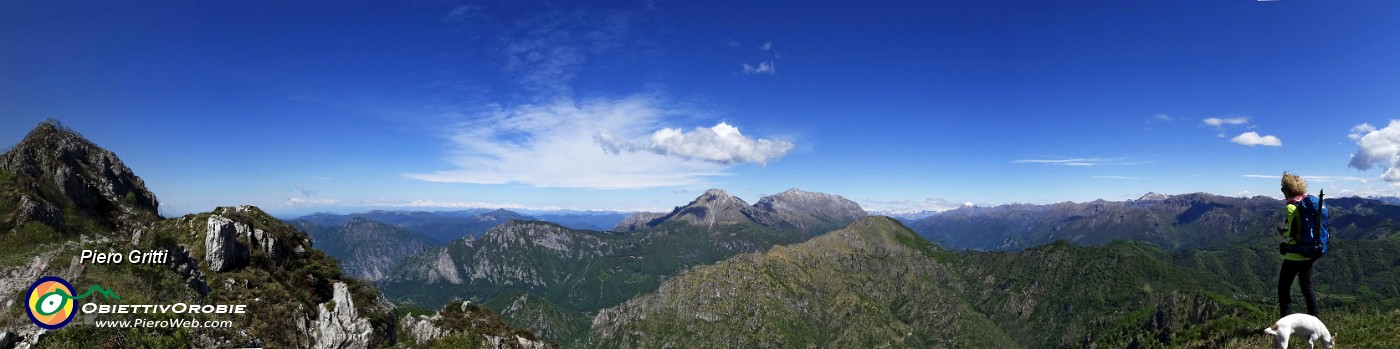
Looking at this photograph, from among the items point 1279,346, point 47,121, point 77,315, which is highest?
point 47,121

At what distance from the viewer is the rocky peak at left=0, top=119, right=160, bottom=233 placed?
57.2 metres

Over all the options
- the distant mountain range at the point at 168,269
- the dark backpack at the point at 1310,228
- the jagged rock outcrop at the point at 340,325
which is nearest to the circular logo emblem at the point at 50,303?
the distant mountain range at the point at 168,269

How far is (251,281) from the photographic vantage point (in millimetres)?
52625

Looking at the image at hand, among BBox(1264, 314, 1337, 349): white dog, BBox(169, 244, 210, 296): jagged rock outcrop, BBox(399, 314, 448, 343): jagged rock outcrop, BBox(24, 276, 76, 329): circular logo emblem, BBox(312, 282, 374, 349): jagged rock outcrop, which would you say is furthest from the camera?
BBox(399, 314, 448, 343): jagged rock outcrop

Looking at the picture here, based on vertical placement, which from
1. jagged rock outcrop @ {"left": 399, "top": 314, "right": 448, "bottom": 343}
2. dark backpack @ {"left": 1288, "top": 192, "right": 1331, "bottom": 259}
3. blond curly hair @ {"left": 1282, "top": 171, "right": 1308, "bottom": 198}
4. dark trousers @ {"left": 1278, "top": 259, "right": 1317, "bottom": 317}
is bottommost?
jagged rock outcrop @ {"left": 399, "top": 314, "right": 448, "bottom": 343}

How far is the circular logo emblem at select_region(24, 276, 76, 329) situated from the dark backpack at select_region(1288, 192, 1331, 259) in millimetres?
55800

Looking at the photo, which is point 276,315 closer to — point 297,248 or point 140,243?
point 140,243

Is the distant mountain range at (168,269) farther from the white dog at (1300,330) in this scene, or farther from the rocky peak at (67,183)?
the white dog at (1300,330)

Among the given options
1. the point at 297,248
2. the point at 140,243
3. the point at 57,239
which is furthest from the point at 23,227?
the point at 297,248

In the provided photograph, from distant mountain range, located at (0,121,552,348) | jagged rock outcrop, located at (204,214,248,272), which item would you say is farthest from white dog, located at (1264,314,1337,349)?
jagged rock outcrop, located at (204,214,248,272)

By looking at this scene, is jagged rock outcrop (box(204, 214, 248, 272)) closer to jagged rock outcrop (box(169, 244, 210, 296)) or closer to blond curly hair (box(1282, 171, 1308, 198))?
jagged rock outcrop (box(169, 244, 210, 296))

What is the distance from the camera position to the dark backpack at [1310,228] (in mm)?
14609

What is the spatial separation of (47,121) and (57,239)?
1926 inches

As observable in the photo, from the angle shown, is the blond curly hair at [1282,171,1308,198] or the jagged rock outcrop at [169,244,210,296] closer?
the blond curly hair at [1282,171,1308,198]
